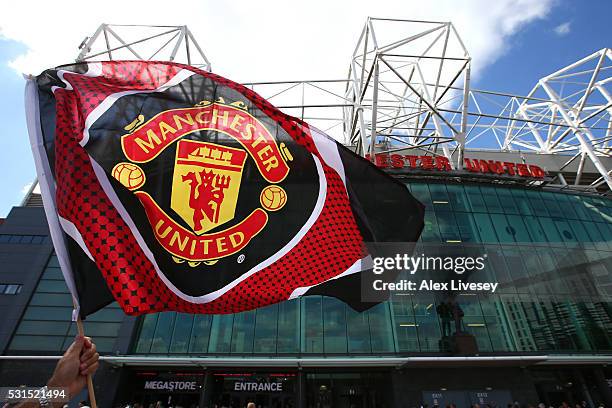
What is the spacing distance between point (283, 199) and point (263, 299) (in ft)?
5.43

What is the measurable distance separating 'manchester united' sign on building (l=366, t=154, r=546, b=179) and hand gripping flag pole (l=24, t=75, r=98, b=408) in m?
23.6

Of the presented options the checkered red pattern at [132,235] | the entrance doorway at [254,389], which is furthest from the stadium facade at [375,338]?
the checkered red pattern at [132,235]

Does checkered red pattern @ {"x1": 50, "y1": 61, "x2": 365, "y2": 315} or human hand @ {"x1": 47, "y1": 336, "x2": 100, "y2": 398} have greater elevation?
checkered red pattern @ {"x1": 50, "y1": 61, "x2": 365, "y2": 315}

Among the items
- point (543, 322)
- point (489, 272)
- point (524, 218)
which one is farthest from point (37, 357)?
point (524, 218)

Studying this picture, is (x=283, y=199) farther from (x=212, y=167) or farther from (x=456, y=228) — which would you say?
(x=456, y=228)

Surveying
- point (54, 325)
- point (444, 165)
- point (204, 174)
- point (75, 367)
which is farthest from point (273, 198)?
point (54, 325)

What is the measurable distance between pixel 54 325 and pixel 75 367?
25041 mm

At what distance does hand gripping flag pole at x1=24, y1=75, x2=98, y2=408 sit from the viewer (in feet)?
12.5

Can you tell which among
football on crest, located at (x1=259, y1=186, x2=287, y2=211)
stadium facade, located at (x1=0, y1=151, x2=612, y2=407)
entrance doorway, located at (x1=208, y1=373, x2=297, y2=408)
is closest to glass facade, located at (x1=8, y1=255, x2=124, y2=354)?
stadium facade, located at (x1=0, y1=151, x2=612, y2=407)

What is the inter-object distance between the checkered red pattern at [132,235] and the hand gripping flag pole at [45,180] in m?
0.13

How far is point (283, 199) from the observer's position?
217 inches

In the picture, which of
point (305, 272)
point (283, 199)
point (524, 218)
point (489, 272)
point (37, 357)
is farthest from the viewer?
point (524, 218)

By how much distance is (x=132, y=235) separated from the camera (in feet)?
14.8

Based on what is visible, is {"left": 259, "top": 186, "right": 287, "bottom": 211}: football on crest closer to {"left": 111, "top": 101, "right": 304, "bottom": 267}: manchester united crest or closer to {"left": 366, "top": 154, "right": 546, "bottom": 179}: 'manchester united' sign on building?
{"left": 111, "top": 101, "right": 304, "bottom": 267}: manchester united crest
